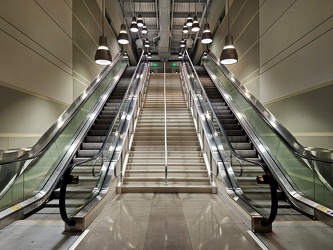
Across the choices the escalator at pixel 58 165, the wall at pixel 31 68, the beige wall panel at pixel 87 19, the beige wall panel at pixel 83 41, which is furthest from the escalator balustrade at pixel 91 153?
the beige wall panel at pixel 87 19

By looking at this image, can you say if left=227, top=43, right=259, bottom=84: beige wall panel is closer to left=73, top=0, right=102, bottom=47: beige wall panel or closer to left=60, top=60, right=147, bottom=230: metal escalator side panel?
left=60, top=60, right=147, bottom=230: metal escalator side panel

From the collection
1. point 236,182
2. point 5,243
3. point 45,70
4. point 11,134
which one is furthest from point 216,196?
point 45,70

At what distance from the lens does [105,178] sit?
454 cm

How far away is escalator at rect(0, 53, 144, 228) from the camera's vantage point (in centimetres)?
321

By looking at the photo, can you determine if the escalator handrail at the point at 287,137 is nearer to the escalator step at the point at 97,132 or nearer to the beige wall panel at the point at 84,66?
the escalator step at the point at 97,132

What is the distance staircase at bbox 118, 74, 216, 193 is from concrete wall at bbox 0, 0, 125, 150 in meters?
2.06

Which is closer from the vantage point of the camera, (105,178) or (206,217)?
(206,217)

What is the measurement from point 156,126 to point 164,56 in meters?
14.8

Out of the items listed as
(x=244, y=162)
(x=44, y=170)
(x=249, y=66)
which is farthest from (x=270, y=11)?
(x=44, y=170)

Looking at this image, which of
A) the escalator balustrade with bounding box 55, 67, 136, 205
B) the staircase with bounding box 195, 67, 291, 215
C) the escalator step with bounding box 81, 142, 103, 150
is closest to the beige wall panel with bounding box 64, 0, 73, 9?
the escalator balustrade with bounding box 55, 67, 136, 205

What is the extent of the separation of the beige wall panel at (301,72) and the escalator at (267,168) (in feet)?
1.74

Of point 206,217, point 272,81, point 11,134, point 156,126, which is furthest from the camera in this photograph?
point 156,126

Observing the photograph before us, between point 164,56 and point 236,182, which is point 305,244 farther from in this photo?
point 164,56

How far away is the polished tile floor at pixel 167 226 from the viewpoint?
263cm
